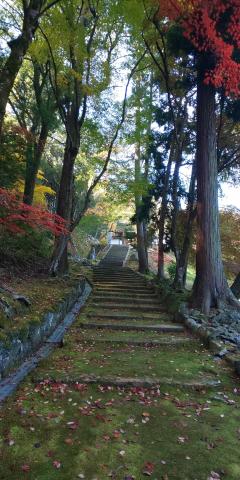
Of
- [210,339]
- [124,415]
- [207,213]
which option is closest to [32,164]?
[207,213]

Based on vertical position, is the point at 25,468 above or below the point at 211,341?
below

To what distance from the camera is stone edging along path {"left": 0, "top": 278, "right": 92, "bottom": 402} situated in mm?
3850

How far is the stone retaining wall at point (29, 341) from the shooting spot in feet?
12.9

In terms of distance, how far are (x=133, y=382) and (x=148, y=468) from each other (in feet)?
5.03

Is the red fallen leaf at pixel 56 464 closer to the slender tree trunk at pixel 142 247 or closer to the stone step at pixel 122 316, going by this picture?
the stone step at pixel 122 316

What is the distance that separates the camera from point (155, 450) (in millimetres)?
2775

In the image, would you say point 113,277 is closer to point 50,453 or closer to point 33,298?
point 33,298

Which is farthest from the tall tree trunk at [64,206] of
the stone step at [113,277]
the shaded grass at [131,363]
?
the shaded grass at [131,363]

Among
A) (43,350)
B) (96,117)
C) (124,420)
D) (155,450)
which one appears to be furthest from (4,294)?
(96,117)

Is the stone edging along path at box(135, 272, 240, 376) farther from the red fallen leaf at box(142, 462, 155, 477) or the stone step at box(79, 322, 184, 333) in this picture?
the red fallen leaf at box(142, 462, 155, 477)

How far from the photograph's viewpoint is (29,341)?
4758 mm

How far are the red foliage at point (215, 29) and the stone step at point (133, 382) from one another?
620 centimetres

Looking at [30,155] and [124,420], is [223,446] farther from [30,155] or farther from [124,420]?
[30,155]

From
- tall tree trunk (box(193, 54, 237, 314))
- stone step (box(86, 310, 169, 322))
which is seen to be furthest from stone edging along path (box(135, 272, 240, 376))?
stone step (box(86, 310, 169, 322))
